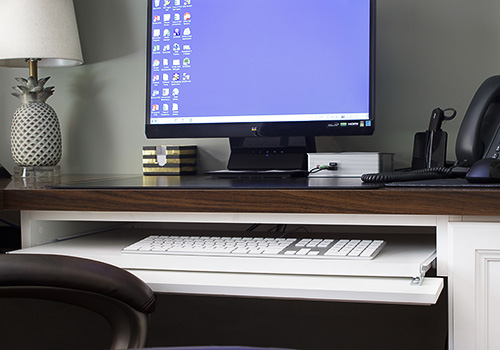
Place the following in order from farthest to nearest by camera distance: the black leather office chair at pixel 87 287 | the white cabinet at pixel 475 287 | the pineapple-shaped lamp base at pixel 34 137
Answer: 1. the pineapple-shaped lamp base at pixel 34 137
2. the white cabinet at pixel 475 287
3. the black leather office chair at pixel 87 287

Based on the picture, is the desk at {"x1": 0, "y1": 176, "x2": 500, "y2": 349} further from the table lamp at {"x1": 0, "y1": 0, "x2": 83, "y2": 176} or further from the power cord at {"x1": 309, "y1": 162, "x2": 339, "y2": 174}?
the table lamp at {"x1": 0, "y1": 0, "x2": 83, "y2": 176}


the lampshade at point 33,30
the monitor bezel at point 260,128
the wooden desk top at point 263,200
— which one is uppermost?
the lampshade at point 33,30

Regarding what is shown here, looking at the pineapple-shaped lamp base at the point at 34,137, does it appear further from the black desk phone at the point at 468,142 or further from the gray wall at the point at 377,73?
the black desk phone at the point at 468,142

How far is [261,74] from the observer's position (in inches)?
53.7

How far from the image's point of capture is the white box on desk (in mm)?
1273

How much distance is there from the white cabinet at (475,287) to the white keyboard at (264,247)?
0.43 ft

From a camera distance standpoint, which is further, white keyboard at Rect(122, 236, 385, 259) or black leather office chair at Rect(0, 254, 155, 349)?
white keyboard at Rect(122, 236, 385, 259)

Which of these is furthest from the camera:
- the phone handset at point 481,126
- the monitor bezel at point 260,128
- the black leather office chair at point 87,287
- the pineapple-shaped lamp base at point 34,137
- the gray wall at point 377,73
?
the pineapple-shaped lamp base at point 34,137

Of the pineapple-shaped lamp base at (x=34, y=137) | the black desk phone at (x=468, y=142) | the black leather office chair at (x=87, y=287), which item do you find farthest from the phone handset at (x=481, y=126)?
the pineapple-shaped lamp base at (x=34, y=137)

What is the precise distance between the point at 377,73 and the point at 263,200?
27.8 inches

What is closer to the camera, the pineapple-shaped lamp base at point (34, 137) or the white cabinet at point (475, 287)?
the white cabinet at point (475, 287)

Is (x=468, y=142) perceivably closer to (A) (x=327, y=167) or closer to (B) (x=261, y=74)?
(A) (x=327, y=167)

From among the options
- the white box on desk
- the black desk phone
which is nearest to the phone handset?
the black desk phone

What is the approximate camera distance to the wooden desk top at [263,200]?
2.88 ft
